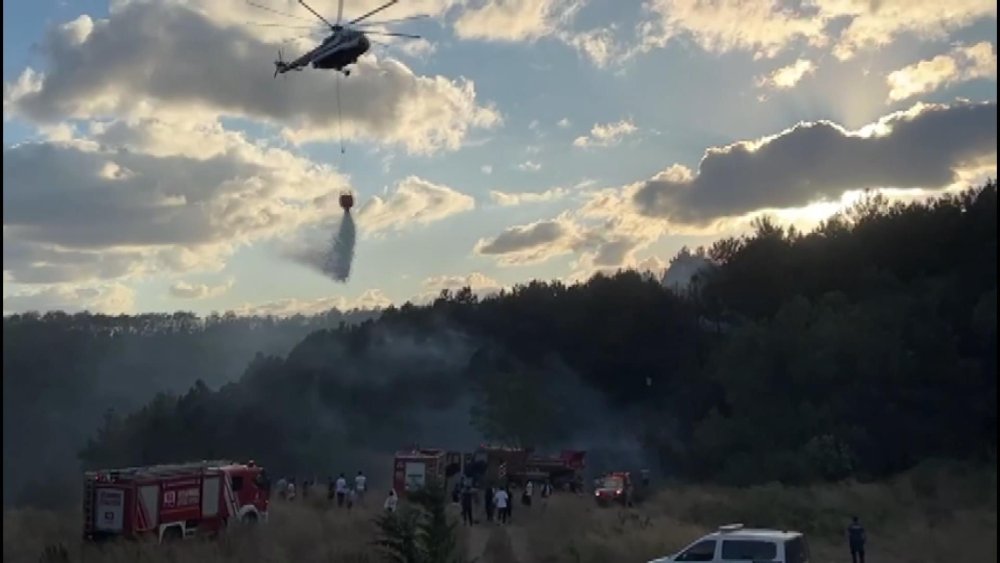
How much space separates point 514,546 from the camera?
91.6 feet

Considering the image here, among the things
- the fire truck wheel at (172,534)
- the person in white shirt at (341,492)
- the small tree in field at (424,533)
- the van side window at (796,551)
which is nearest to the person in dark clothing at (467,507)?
the person in white shirt at (341,492)

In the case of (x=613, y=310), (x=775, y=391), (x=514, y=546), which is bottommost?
(x=514, y=546)

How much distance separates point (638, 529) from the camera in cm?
2917

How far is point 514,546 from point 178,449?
55550 millimetres

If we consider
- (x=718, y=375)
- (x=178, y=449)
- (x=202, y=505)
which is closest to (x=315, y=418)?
(x=178, y=449)

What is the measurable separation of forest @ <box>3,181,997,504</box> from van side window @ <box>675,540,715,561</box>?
28.6m

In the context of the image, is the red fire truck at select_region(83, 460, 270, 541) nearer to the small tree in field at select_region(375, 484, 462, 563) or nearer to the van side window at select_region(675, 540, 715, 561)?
the small tree in field at select_region(375, 484, 462, 563)

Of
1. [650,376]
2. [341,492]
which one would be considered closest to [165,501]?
[341,492]

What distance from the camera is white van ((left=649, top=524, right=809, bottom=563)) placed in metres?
19.0

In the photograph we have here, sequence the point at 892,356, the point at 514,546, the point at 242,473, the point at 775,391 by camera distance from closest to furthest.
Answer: the point at 514,546 → the point at 242,473 → the point at 892,356 → the point at 775,391

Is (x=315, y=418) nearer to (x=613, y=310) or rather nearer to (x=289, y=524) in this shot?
(x=613, y=310)

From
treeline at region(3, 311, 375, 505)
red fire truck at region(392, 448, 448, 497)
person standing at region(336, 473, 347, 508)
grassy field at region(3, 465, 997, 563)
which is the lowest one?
grassy field at region(3, 465, 997, 563)

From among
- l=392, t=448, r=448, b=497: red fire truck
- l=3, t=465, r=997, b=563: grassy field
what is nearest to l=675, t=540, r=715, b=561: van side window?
l=3, t=465, r=997, b=563: grassy field

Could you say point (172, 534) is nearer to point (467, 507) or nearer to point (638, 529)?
point (467, 507)
